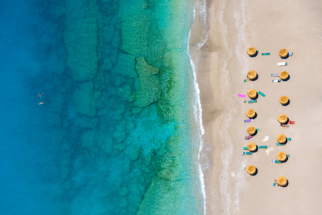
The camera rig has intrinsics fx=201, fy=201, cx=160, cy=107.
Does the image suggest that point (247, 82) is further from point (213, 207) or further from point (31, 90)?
point (31, 90)

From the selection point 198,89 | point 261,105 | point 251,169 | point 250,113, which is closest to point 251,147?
point 251,169

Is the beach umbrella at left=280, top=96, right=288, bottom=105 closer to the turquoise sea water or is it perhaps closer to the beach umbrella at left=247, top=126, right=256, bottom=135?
the beach umbrella at left=247, top=126, right=256, bottom=135

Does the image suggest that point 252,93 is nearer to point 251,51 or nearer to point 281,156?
point 251,51

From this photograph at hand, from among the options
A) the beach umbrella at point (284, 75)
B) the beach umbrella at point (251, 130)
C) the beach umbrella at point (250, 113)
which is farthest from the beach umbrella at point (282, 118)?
the beach umbrella at point (284, 75)

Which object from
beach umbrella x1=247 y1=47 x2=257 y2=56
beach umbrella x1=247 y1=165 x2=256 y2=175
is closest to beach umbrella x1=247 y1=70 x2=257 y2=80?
beach umbrella x1=247 y1=47 x2=257 y2=56

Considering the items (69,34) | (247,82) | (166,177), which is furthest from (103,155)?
(247,82)

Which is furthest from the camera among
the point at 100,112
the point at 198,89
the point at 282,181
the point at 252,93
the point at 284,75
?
the point at 100,112
